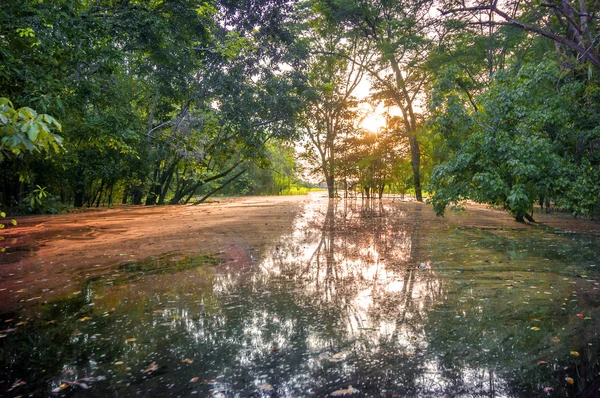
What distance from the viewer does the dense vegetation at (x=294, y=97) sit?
314 inches

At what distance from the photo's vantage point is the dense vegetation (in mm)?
7984

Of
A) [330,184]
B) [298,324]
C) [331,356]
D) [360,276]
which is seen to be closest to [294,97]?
[330,184]

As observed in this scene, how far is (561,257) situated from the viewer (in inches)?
209

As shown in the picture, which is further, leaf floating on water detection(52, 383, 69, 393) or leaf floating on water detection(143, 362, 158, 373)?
leaf floating on water detection(143, 362, 158, 373)

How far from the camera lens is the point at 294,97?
61.6ft

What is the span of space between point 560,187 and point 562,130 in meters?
1.60

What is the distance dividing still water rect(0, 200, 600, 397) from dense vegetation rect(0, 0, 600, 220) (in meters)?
1.38

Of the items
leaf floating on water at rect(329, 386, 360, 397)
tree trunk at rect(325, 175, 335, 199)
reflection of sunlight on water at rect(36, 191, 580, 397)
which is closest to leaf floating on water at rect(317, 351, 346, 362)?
reflection of sunlight on water at rect(36, 191, 580, 397)

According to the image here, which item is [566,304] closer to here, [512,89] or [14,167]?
[512,89]

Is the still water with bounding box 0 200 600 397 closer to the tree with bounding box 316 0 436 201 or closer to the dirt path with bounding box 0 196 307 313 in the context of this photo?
the dirt path with bounding box 0 196 307 313

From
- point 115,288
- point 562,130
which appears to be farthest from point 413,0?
point 115,288

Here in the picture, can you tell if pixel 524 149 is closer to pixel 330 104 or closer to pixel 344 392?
pixel 344 392

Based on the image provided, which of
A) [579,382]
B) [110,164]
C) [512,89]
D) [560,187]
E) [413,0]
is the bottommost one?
[579,382]

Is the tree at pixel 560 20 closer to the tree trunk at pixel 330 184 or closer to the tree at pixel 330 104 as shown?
the tree at pixel 330 104
